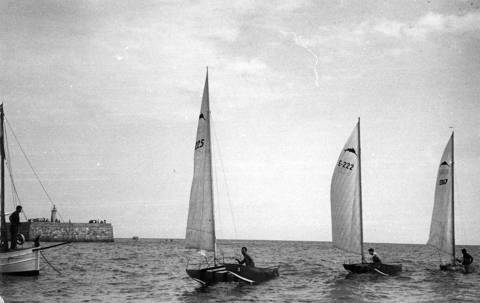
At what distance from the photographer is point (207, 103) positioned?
1033 inches

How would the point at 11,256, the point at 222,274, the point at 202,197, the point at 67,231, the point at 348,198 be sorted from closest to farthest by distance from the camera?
the point at 202,197
the point at 222,274
the point at 348,198
the point at 11,256
the point at 67,231

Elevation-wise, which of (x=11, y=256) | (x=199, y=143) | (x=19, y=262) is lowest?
(x=19, y=262)

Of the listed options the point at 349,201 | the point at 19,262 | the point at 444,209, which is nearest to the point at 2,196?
the point at 19,262

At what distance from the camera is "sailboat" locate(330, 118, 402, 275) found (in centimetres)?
3300

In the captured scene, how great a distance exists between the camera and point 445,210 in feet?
121

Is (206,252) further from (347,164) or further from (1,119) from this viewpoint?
(1,119)

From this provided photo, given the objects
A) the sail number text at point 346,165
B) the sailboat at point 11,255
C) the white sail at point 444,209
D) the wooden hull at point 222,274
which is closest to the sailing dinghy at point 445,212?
the white sail at point 444,209

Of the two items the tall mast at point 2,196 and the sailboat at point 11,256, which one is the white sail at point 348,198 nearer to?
the sailboat at point 11,256

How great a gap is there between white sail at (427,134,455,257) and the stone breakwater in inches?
3630

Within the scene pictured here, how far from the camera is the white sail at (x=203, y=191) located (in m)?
26.0

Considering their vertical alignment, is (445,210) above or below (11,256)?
above

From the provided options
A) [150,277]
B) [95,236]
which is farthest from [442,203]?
[95,236]

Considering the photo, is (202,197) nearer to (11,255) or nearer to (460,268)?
(11,255)

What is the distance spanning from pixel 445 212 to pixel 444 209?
23cm
